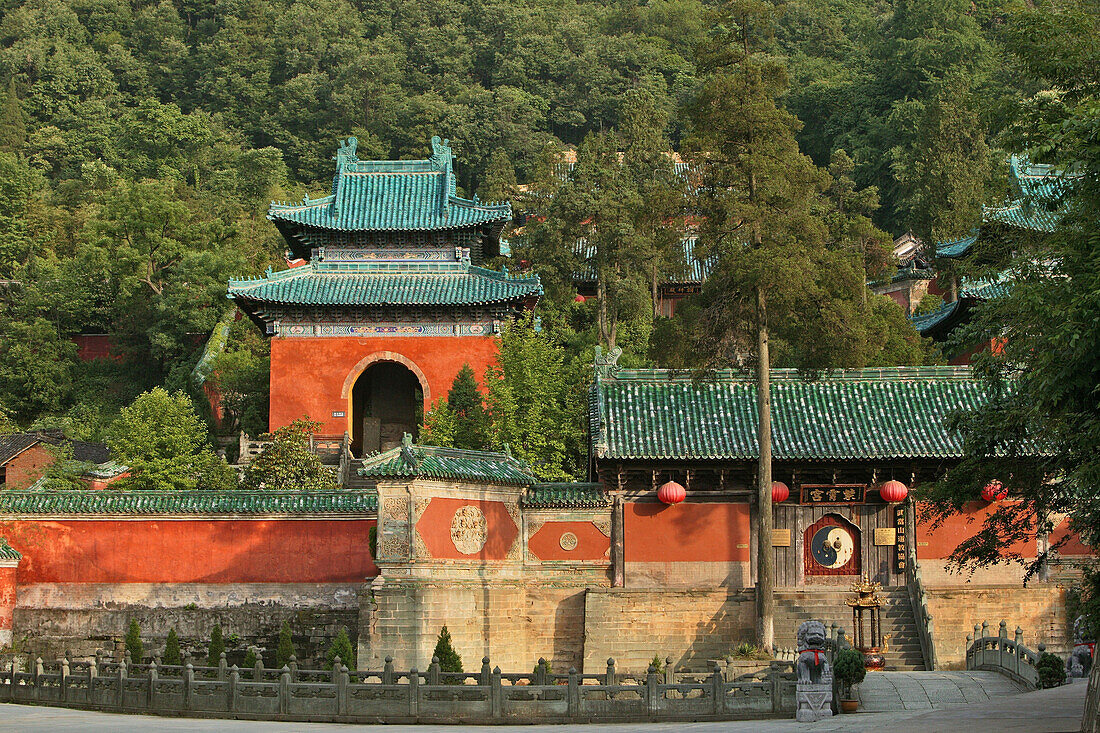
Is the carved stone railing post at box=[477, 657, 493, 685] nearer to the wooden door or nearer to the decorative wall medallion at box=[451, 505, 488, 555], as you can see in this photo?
the decorative wall medallion at box=[451, 505, 488, 555]

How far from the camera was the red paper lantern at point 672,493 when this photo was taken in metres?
26.5

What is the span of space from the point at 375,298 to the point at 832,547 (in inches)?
638

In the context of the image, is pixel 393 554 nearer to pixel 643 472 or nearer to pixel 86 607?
pixel 643 472

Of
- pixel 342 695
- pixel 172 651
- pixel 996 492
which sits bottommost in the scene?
pixel 342 695

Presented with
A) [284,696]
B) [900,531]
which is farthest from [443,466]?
[900,531]

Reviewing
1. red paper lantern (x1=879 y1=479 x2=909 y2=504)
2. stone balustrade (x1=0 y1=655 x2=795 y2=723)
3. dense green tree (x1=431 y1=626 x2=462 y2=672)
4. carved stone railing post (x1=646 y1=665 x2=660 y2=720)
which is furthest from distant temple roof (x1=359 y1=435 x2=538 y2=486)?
red paper lantern (x1=879 y1=479 x2=909 y2=504)

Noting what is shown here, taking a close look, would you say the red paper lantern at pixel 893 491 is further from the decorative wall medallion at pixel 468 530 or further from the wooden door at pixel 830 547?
the decorative wall medallion at pixel 468 530

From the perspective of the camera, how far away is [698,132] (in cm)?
2536

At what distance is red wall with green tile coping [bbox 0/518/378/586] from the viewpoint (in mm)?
27312

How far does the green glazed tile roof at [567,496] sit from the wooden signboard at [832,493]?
4.30 m

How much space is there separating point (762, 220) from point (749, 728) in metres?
10.8

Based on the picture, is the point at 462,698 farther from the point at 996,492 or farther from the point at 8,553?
the point at 8,553

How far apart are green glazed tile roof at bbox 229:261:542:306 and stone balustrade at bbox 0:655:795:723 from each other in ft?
57.1

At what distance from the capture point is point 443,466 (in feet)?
83.0
